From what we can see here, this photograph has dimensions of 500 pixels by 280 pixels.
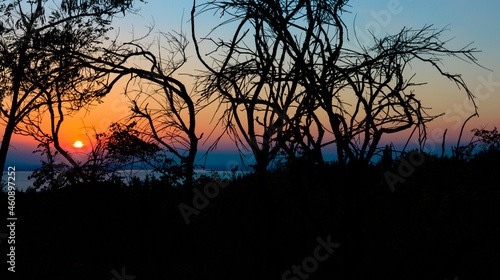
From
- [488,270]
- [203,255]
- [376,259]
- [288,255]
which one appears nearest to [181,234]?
[203,255]

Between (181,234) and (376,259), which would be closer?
(376,259)

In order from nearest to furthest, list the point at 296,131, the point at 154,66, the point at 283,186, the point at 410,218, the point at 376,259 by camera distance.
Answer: the point at 296,131, the point at 376,259, the point at 410,218, the point at 283,186, the point at 154,66

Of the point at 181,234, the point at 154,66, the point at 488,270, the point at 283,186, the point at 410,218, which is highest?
the point at 154,66

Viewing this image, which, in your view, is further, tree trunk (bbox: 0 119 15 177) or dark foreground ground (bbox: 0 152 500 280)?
tree trunk (bbox: 0 119 15 177)

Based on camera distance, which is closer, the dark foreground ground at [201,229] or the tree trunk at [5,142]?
the dark foreground ground at [201,229]

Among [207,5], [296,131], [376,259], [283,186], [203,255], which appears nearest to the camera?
[296,131]

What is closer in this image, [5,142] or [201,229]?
[201,229]

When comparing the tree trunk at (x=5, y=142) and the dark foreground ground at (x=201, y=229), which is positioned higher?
the tree trunk at (x=5, y=142)

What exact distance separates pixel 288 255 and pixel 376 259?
166cm

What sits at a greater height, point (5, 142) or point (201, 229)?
point (5, 142)

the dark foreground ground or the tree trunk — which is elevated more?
the tree trunk

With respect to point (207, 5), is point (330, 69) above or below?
below

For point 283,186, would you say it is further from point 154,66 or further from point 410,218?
point 154,66

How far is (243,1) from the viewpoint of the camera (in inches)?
204
